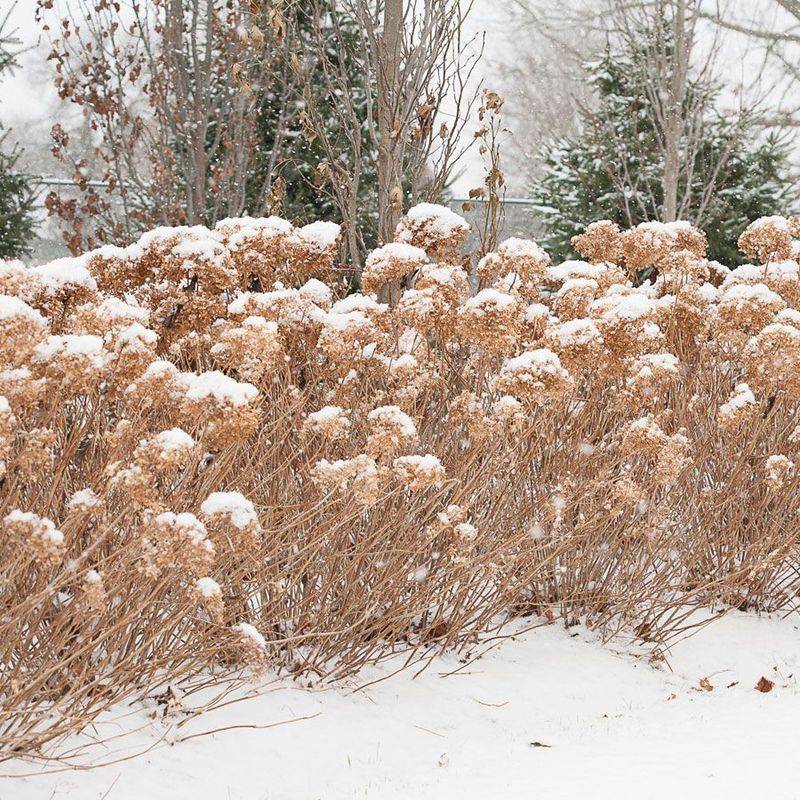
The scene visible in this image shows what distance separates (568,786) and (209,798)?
3.37ft

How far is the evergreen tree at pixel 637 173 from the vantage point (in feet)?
32.9

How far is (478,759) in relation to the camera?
3.19 meters

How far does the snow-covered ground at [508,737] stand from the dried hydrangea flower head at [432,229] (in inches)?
62.7

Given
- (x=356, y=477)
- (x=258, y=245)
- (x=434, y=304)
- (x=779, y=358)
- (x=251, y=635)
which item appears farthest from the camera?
(x=258, y=245)

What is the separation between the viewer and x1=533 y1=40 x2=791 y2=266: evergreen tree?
1002 centimetres

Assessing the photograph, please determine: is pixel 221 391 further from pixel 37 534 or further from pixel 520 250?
pixel 520 250

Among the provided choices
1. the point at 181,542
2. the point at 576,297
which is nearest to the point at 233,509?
the point at 181,542

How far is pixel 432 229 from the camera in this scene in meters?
3.90

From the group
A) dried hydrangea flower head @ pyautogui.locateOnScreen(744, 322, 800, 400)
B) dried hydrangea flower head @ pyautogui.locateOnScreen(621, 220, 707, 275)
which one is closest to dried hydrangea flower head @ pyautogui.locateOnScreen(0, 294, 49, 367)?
dried hydrangea flower head @ pyautogui.locateOnScreen(744, 322, 800, 400)

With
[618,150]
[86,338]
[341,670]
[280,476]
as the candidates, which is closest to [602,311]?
[280,476]

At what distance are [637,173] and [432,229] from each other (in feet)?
23.8

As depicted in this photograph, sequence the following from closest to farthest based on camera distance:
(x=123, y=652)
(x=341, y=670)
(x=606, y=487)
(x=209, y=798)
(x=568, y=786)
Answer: (x=209, y=798), (x=568, y=786), (x=123, y=652), (x=341, y=670), (x=606, y=487)

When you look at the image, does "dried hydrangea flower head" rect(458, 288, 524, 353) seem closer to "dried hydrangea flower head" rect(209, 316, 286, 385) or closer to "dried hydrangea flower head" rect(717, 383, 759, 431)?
"dried hydrangea flower head" rect(209, 316, 286, 385)

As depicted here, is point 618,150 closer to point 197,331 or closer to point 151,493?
point 197,331
